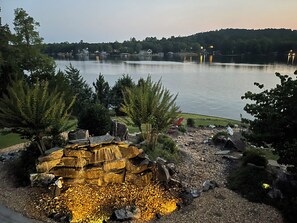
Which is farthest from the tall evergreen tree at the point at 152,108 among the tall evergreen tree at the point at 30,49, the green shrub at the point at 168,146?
the tall evergreen tree at the point at 30,49

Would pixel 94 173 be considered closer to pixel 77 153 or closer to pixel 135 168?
pixel 77 153

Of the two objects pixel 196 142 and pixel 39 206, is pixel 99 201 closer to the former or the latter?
pixel 39 206

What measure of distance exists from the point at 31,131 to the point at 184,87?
146ft

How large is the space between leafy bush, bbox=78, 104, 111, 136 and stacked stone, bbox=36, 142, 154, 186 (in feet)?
7.44

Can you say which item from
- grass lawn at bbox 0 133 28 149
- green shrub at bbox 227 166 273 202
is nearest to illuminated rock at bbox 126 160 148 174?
green shrub at bbox 227 166 273 202

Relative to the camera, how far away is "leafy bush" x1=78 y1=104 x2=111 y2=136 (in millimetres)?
12328

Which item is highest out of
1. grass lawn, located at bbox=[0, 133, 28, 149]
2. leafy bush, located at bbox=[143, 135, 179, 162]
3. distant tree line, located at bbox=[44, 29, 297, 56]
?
distant tree line, located at bbox=[44, 29, 297, 56]

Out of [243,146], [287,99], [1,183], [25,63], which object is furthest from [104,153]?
[25,63]

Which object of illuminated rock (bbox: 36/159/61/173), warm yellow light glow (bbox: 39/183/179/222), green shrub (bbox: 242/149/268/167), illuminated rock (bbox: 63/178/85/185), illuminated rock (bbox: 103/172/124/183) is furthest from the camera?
green shrub (bbox: 242/149/268/167)

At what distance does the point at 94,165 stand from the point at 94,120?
2.81m

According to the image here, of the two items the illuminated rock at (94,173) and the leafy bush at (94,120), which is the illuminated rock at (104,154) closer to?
the illuminated rock at (94,173)

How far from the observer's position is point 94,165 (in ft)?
33.0

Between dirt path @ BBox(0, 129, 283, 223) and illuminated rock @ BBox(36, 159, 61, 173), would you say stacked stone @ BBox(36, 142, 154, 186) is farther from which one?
dirt path @ BBox(0, 129, 283, 223)

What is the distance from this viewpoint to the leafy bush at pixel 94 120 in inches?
485
